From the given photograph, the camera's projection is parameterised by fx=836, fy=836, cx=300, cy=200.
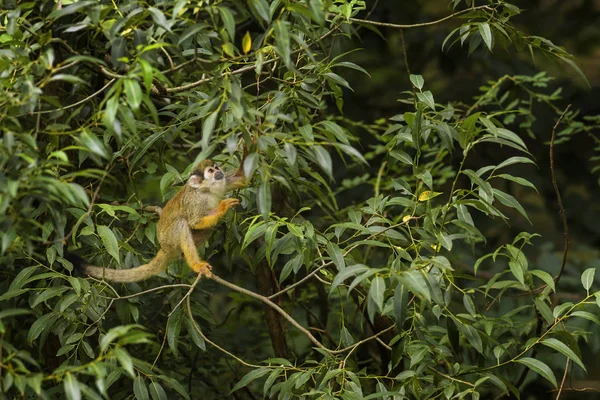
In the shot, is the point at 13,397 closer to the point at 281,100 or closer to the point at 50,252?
the point at 50,252

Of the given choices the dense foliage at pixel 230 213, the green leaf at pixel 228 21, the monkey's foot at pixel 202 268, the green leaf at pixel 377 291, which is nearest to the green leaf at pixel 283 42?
the dense foliage at pixel 230 213

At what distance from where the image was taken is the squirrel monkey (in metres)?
2.90

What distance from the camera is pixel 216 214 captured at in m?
2.96

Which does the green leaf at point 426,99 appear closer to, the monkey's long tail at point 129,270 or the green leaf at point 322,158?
the green leaf at point 322,158

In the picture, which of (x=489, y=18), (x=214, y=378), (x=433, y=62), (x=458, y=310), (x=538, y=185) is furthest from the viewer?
(x=433, y=62)

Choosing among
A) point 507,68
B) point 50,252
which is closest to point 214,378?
point 50,252

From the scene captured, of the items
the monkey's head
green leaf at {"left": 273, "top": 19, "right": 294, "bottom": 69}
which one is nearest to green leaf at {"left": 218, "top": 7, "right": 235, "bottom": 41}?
green leaf at {"left": 273, "top": 19, "right": 294, "bottom": 69}

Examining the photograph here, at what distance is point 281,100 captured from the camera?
2258mm

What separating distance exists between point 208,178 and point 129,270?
17.2 inches

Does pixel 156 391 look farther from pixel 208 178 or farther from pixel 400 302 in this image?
pixel 400 302

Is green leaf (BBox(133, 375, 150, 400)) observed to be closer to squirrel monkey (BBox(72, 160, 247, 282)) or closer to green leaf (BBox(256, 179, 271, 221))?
squirrel monkey (BBox(72, 160, 247, 282))

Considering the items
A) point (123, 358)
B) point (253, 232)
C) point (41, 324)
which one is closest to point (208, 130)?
Result: point (123, 358)

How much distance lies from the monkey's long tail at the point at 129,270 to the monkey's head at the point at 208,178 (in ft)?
0.99

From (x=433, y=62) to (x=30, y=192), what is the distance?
423cm
